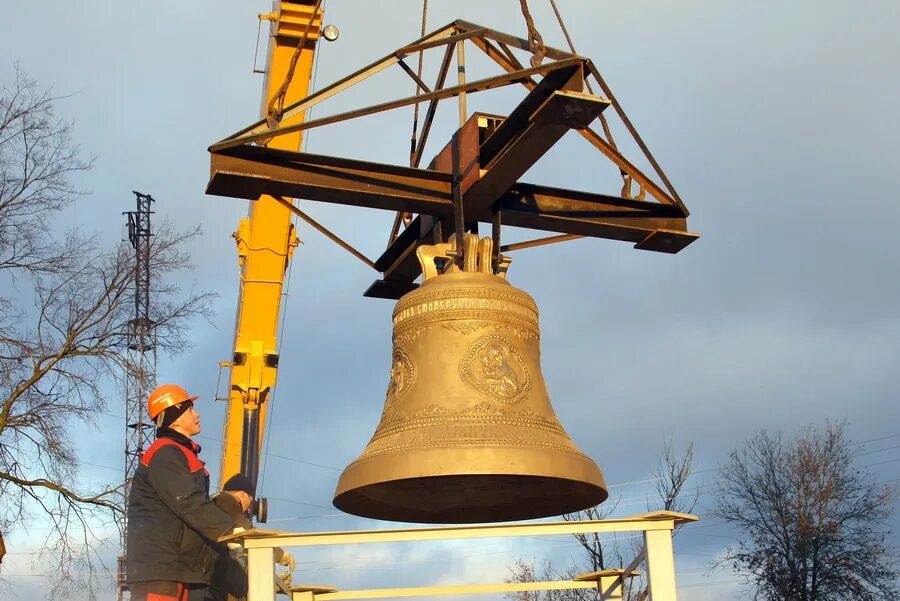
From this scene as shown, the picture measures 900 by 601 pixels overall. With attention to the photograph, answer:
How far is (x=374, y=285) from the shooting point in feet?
22.2

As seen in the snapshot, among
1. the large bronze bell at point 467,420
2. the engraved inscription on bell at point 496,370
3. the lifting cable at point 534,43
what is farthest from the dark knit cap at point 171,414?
the lifting cable at point 534,43

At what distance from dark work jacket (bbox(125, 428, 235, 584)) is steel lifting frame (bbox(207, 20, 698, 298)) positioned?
1331mm

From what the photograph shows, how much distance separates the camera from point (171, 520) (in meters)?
5.54

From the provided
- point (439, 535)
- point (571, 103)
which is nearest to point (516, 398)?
point (439, 535)

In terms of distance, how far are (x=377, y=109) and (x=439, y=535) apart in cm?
181

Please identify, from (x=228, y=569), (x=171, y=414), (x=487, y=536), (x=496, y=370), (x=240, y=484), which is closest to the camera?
(x=487, y=536)

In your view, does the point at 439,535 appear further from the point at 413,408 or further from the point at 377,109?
the point at 377,109

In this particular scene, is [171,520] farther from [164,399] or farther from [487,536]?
[487,536]

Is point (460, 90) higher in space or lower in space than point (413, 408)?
higher

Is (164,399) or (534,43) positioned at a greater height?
(534,43)

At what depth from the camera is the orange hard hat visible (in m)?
5.76

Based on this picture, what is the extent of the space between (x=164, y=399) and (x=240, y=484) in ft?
20.3

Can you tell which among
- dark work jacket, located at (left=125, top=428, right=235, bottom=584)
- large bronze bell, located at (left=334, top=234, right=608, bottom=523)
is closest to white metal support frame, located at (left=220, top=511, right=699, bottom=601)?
large bronze bell, located at (left=334, top=234, right=608, bottom=523)

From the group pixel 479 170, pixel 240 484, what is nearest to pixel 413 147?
pixel 479 170
